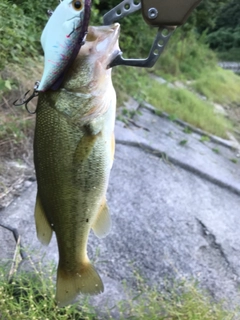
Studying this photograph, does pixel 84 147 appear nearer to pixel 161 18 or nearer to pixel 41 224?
pixel 41 224

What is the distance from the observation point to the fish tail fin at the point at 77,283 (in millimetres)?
1713

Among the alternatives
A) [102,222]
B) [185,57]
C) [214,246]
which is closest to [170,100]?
[185,57]

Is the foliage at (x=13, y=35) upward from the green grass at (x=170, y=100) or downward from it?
upward

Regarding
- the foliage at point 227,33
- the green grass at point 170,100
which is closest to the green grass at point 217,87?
the green grass at point 170,100

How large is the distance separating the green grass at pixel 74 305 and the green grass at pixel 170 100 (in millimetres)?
4386

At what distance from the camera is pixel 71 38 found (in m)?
1.27

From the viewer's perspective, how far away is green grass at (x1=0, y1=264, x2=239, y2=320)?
2.31 meters

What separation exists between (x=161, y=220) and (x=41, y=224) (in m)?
2.39

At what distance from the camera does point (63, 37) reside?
1270 millimetres

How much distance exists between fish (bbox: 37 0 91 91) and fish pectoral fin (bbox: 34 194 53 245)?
425 mm

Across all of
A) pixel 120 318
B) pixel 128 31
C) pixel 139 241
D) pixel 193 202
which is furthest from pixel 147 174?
pixel 128 31

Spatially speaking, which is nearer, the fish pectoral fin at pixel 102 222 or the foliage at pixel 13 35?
the fish pectoral fin at pixel 102 222

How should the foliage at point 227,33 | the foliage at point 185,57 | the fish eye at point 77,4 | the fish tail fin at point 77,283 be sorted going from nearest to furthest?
the fish eye at point 77,4
the fish tail fin at point 77,283
the foliage at point 185,57
the foliage at point 227,33

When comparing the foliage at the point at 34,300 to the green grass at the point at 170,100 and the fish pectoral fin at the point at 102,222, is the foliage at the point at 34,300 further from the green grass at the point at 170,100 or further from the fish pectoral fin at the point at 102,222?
the green grass at the point at 170,100
